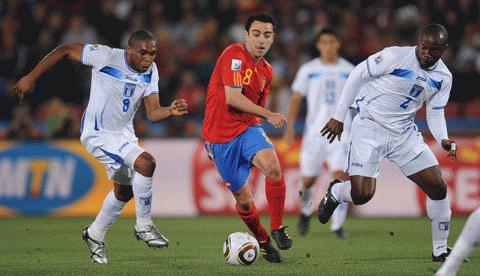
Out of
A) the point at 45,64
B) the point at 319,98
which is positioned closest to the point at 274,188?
the point at 45,64

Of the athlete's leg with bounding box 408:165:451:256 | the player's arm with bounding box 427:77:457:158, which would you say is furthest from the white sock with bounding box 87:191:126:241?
the player's arm with bounding box 427:77:457:158

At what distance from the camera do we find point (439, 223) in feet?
31.9

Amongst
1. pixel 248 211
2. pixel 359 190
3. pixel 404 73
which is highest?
pixel 404 73

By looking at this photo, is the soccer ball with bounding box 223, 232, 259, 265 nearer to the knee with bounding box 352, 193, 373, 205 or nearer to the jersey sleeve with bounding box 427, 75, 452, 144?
the knee with bounding box 352, 193, 373, 205

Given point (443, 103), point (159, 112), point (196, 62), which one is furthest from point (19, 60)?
point (443, 103)

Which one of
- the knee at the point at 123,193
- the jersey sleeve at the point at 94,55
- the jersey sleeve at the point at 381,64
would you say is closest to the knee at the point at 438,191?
the jersey sleeve at the point at 381,64

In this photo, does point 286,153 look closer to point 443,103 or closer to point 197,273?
point 443,103

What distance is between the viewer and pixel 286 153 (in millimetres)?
16656

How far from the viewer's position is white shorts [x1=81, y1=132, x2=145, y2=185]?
987 centimetres

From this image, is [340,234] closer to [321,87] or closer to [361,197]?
[321,87]

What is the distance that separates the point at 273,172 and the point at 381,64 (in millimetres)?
1517

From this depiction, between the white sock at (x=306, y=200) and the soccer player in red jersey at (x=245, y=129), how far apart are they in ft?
11.9

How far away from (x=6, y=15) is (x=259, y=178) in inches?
265

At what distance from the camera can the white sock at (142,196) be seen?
970 cm
